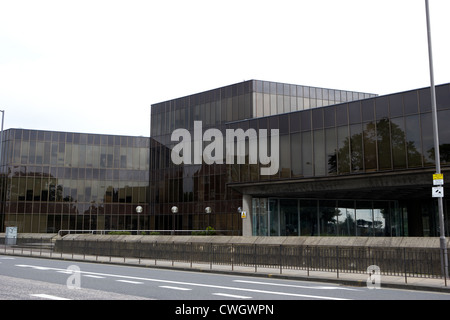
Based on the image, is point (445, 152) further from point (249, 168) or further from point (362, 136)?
point (249, 168)

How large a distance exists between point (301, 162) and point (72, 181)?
38.9 metres

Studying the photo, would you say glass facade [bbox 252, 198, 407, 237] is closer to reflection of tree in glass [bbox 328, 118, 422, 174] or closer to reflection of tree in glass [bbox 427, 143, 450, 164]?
reflection of tree in glass [bbox 328, 118, 422, 174]

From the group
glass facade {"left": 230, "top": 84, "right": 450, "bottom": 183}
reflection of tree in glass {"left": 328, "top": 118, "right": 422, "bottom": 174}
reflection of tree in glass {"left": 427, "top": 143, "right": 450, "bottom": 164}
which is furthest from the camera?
reflection of tree in glass {"left": 328, "top": 118, "right": 422, "bottom": 174}

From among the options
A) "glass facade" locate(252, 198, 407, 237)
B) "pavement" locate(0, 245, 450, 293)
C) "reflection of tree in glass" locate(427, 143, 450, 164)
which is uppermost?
"reflection of tree in glass" locate(427, 143, 450, 164)

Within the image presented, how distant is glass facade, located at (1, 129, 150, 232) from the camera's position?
61781mm

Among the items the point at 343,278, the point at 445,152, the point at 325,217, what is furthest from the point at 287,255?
the point at 325,217

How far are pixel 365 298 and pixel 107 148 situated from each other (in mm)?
57903

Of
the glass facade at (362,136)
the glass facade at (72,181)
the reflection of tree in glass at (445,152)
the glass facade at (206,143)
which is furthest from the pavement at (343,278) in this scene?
the glass facade at (72,181)

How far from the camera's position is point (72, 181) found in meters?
64.6

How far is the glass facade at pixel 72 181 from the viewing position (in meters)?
61.8

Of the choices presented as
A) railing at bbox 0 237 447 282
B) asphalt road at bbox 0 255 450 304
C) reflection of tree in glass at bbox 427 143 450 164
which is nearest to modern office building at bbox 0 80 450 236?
reflection of tree in glass at bbox 427 143 450 164

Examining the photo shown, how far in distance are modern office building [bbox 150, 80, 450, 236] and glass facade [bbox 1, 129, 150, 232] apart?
11.8 ft

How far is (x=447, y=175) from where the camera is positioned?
29062 mm
